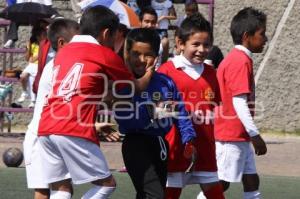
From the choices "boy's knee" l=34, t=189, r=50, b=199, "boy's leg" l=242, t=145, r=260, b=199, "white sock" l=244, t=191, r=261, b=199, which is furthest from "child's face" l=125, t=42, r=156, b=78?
"white sock" l=244, t=191, r=261, b=199

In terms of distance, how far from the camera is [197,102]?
702 cm

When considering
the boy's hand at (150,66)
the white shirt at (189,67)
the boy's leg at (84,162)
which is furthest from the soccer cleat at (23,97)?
the boy's leg at (84,162)

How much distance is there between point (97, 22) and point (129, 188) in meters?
3.55

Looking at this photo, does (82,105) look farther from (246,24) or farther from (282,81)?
(282,81)

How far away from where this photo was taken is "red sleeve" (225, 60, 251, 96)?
743cm

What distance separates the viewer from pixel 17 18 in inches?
578

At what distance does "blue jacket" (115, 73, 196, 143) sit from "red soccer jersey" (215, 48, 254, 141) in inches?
35.6

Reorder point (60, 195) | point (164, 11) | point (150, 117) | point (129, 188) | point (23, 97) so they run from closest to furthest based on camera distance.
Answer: point (60, 195) → point (150, 117) → point (129, 188) → point (164, 11) → point (23, 97)

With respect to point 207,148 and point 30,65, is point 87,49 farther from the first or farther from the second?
point 30,65

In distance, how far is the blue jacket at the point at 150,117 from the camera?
6.48m

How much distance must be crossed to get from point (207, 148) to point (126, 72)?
1131 mm

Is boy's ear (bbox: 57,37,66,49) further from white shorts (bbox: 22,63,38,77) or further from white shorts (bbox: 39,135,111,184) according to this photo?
white shorts (bbox: 22,63,38,77)

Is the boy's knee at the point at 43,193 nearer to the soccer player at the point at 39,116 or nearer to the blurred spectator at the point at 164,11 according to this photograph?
the soccer player at the point at 39,116

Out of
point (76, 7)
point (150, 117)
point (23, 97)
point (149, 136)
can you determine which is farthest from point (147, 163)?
point (23, 97)
